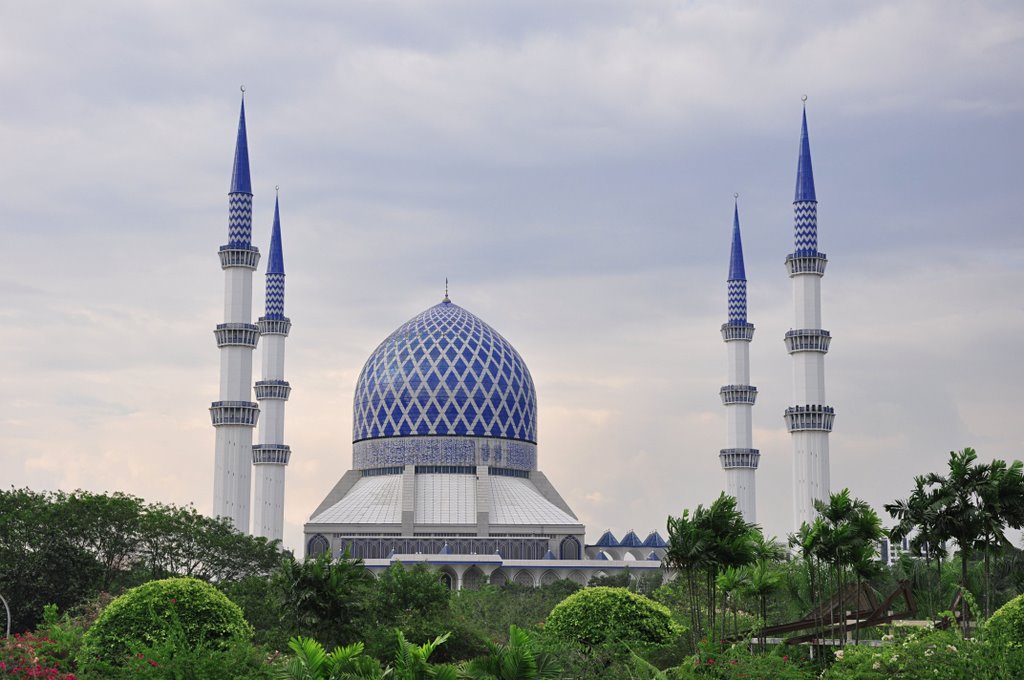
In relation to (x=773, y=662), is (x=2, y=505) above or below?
above

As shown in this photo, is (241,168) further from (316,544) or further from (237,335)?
(316,544)

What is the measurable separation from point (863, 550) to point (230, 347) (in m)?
27.5

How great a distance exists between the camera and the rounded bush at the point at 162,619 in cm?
1825

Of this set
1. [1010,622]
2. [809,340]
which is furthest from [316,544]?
[1010,622]

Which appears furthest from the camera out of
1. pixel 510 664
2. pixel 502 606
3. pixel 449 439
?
pixel 449 439

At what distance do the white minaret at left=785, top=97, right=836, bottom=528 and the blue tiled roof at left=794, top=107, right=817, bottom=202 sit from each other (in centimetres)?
55

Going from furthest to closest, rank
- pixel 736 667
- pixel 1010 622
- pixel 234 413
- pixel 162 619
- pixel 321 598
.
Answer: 1. pixel 234 413
2. pixel 321 598
3. pixel 162 619
4. pixel 1010 622
5. pixel 736 667

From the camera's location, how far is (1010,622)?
1761cm

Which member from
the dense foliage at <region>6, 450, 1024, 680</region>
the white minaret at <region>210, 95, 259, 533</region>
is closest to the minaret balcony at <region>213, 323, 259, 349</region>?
the white minaret at <region>210, 95, 259, 533</region>

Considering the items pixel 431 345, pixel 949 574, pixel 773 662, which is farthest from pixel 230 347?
pixel 773 662

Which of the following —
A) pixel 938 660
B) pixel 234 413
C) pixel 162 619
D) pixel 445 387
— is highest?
pixel 445 387

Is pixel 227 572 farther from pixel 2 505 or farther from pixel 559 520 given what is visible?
pixel 559 520

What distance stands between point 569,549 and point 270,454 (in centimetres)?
1314

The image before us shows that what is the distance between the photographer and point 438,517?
59.7 meters
